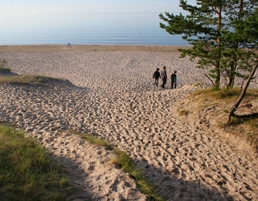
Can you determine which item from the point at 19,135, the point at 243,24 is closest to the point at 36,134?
the point at 19,135

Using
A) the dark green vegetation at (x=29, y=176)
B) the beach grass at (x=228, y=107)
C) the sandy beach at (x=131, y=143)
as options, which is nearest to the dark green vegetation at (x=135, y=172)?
the sandy beach at (x=131, y=143)

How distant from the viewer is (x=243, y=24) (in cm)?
654

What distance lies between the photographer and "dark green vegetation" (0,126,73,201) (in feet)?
14.2

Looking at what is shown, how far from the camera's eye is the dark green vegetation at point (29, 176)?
432 centimetres

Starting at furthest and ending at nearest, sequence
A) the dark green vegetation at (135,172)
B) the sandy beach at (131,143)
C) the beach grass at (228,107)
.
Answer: the beach grass at (228,107)
the sandy beach at (131,143)
the dark green vegetation at (135,172)

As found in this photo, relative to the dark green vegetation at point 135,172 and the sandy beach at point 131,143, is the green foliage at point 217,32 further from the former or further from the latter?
the dark green vegetation at point 135,172

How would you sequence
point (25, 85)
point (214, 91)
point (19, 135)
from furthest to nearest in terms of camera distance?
point (25, 85), point (214, 91), point (19, 135)

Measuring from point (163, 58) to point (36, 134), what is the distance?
27737mm

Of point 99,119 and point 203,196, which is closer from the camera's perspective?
point 203,196

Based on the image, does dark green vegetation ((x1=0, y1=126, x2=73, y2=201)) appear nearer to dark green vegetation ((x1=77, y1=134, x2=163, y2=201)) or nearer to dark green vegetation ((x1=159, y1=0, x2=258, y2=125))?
dark green vegetation ((x1=77, y1=134, x2=163, y2=201))

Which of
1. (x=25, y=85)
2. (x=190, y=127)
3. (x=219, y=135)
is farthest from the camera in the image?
(x=25, y=85)

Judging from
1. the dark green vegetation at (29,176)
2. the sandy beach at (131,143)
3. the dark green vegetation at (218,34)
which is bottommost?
the sandy beach at (131,143)

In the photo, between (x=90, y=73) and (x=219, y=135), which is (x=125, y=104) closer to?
(x=219, y=135)

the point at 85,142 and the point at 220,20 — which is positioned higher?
the point at 220,20
